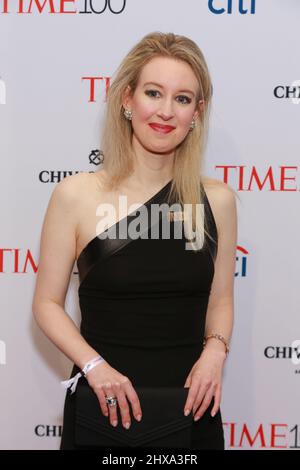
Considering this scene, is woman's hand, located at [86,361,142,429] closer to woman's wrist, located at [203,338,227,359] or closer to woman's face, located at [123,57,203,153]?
woman's wrist, located at [203,338,227,359]

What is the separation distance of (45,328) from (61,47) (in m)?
0.94

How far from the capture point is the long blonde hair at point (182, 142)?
1.69 meters

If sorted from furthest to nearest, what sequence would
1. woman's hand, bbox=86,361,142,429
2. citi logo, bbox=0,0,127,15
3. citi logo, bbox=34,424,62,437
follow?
1. citi logo, bbox=34,424,62,437
2. citi logo, bbox=0,0,127,15
3. woman's hand, bbox=86,361,142,429

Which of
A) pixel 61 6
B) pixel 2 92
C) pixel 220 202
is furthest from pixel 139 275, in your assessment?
pixel 61 6

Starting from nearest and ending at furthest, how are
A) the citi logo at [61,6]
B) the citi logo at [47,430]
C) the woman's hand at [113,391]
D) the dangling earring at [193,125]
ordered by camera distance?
the woman's hand at [113,391] → the dangling earring at [193,125] → the citi logo at [61,6] → the citi logo at [47,430]

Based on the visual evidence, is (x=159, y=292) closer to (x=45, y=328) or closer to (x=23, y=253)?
(x=45, y=328)

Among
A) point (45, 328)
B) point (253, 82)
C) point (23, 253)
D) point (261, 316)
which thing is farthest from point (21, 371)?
point (253, 82)

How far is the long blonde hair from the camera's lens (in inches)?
66.7

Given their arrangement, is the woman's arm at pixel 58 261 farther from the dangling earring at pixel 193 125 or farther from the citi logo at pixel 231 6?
the citi logo at pixel 231 6

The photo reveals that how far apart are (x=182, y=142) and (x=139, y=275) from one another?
0.40 meters

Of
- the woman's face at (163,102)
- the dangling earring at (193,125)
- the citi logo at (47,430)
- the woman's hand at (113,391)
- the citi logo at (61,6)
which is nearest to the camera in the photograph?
the woman's hand at (113,391)

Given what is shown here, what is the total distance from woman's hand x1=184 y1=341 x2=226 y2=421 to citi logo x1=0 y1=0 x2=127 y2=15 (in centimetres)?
110

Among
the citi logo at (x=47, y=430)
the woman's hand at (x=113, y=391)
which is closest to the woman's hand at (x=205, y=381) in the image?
the woman's hand at (x=113, y=391)

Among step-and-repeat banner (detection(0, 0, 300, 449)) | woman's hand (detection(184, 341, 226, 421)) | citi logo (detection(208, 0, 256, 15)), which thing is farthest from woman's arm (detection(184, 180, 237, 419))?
citi logo (detection(208, 0, 256, 15))
